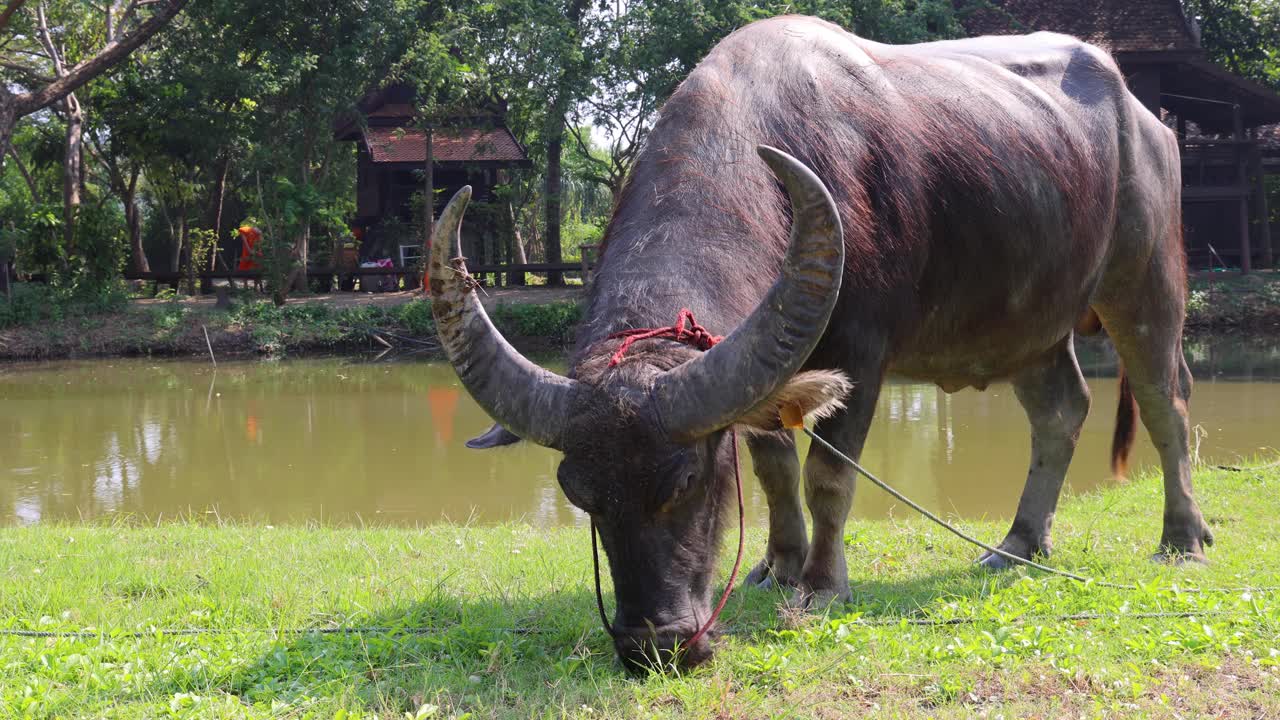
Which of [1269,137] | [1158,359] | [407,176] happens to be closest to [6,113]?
[407,176]

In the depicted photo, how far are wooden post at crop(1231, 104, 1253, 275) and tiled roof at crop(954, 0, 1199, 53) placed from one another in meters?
2.39

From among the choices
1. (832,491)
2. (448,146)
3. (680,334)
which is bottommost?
(832,491)

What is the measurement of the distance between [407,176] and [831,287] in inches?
1177

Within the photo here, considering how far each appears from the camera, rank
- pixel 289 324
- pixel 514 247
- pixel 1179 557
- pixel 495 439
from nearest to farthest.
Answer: pixel 495 439 < pixel 1179 557 < pixel 289 324 < pixel 514 247

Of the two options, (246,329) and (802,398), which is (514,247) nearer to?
(246,329)

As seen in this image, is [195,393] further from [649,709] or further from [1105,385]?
[649,709]

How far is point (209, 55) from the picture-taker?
25234mm

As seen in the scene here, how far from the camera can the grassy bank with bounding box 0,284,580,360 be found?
902 inches

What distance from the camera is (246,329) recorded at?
2352cm

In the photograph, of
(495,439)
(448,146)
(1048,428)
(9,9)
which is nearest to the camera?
(495,439)

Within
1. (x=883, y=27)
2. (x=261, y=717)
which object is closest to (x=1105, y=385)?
(x=883, y=27)

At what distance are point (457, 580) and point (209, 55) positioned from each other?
24.3m

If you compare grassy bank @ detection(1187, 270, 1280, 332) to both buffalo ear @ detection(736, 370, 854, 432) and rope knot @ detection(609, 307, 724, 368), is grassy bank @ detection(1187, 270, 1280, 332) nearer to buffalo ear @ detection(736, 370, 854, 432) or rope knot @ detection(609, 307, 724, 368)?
buffalo ear @ detection(736, 370, 854, 432)

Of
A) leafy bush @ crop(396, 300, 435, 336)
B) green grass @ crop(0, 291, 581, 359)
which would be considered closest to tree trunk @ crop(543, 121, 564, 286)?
green grass @ crop(0, 291, 581, 359)
